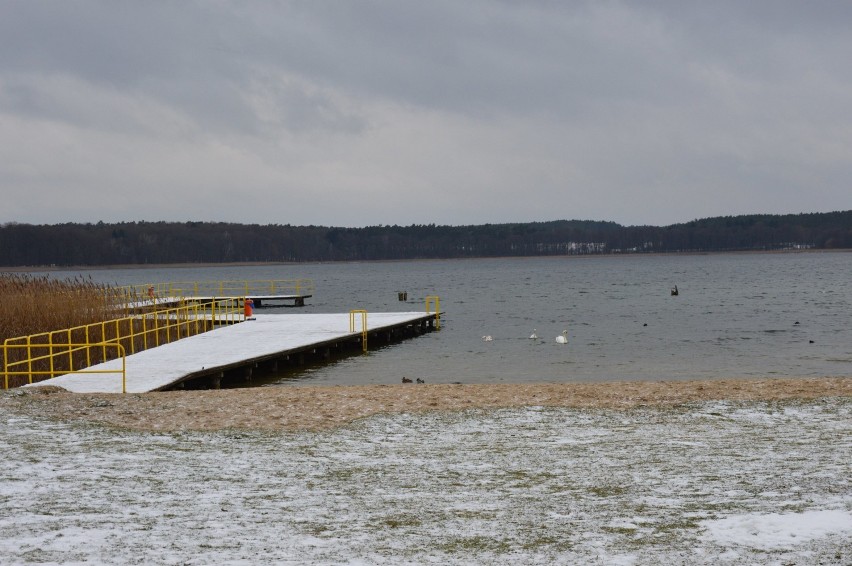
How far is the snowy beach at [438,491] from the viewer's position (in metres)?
7.39

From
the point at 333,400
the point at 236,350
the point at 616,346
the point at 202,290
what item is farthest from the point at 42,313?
the point at 202,290

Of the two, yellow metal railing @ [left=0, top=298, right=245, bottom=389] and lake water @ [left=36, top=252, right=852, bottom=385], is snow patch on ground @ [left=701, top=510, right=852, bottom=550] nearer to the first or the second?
yellow metal railing @ [left=0, top=298, right=245, bottom=389]

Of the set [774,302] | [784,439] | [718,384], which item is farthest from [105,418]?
[774,302]

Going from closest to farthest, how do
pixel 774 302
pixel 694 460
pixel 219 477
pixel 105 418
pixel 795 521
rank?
pixel 795 521
pixel 219 477
pixel 694 460
pixel 105 418
pixel 774 302

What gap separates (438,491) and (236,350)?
767 inches

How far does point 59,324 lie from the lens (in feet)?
99.7

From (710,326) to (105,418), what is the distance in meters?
42.2

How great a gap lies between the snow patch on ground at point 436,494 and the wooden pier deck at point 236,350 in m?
6.50

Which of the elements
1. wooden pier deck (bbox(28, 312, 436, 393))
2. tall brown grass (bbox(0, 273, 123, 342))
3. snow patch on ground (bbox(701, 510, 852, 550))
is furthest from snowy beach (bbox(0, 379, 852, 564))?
tall brown grass (bbox(0, 273, 123, 342))

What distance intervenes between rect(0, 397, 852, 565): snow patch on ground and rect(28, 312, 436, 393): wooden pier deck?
6.50 meters

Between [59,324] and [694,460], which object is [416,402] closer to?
[694,460]

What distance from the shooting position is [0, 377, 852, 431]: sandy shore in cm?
1454

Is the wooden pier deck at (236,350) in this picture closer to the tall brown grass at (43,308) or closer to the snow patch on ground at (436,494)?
the tall brown grass at (43,308)

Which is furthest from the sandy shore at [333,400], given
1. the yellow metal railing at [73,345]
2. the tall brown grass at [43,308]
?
the tall brown grass at [43,308]
